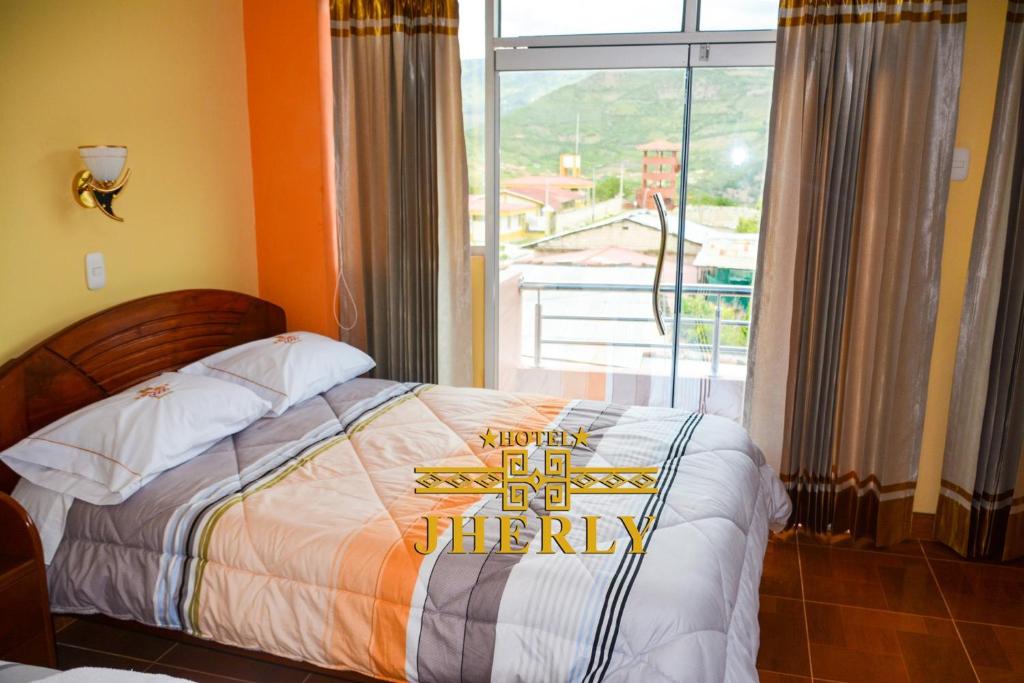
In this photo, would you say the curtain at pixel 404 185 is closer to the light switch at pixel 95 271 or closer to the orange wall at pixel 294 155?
the orange wall at pixel 294 155

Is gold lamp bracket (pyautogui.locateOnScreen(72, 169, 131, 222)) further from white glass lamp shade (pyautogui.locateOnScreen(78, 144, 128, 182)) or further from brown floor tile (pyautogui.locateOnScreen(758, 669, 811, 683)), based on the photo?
brown floor tile (pyautogui.locateOnScreen(758, 669, 811, 683))

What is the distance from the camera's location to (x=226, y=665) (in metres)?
2.49

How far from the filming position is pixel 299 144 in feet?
12.3

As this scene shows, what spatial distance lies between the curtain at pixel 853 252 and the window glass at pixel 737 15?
22cm

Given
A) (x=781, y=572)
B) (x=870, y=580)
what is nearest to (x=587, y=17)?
(x=781, y=572)

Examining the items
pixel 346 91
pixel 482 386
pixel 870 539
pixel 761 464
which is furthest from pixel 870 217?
pixel 346 91

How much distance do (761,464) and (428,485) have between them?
1.28 meters

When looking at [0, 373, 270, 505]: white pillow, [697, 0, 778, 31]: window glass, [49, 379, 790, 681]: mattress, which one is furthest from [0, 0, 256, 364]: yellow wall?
[697, 0, 778, 31]: window glass

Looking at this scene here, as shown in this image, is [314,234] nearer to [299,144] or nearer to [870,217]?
[299,144]

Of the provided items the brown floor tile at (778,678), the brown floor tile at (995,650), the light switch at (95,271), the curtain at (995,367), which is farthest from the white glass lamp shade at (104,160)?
the brown floor tile at (995,650)

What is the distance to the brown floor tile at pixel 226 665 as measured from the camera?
243 cm

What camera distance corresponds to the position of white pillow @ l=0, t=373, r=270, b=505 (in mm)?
2348
